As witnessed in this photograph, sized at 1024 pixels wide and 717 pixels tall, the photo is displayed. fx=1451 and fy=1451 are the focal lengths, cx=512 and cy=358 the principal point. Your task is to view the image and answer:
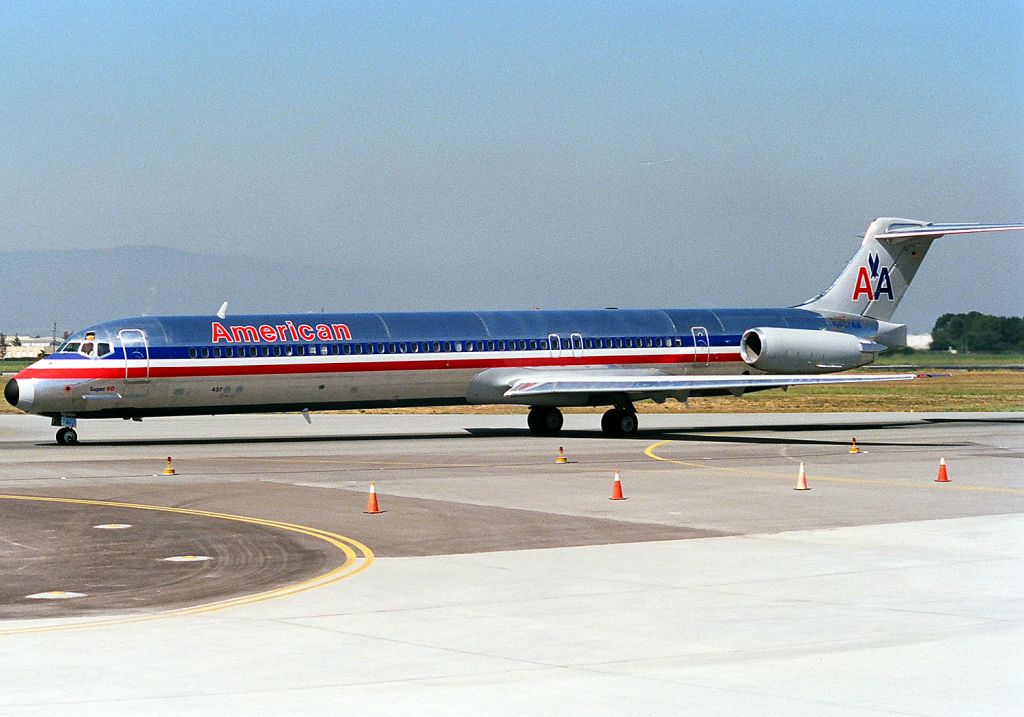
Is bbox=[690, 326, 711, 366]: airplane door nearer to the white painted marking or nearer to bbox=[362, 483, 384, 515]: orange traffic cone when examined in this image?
bbox=[362, 483, 384, 515]: orange traffic cone

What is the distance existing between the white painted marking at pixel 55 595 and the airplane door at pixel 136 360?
79.5ft

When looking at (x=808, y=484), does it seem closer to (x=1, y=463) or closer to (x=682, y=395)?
(x=682, y=395)

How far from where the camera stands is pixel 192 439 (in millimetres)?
44250

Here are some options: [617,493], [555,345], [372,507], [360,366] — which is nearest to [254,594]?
[372,507]

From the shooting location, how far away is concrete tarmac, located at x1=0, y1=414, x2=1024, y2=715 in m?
11.0

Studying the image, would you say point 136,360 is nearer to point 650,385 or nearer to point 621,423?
point 621,423

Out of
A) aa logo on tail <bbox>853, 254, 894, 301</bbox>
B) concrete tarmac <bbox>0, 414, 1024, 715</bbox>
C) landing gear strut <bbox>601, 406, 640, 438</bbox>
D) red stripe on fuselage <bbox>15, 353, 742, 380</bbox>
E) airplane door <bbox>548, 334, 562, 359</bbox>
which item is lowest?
concrete tarmac <bbox>0, 414, 1024, 715</bbox>

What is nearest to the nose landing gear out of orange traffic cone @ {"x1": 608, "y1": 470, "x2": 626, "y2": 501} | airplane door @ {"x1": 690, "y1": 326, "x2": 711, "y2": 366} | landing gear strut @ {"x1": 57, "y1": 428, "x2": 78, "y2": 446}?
landing gear strut @ {"x1": 57, "y1": 428, "x2": 78, "y2": 446}

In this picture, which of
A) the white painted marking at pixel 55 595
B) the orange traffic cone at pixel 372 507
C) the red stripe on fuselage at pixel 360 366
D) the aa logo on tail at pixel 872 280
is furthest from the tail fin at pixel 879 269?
the white painted marking at pixel 55 595

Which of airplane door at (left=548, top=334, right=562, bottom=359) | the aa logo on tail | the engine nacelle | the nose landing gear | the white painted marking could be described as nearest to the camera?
the white painted marking

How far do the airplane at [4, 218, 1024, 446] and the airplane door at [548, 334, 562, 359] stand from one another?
1.7 inches

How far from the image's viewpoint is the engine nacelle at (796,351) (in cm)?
4566

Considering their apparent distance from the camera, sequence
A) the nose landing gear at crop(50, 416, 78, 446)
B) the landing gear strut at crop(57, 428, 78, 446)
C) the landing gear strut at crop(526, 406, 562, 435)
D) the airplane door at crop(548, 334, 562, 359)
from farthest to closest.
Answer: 1. the landing gear strut at crop(526, 406, 562, 435)
2. the airplane door at crop(548, 334, 562, 359)
3. the landing gear strut at crop(57, 428, 78, 446)
4. the nose landing gear at crop(50, 416, 78, 446)

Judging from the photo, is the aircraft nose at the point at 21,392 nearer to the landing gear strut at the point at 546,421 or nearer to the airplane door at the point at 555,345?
the landing gear strut at the point at 546,421
